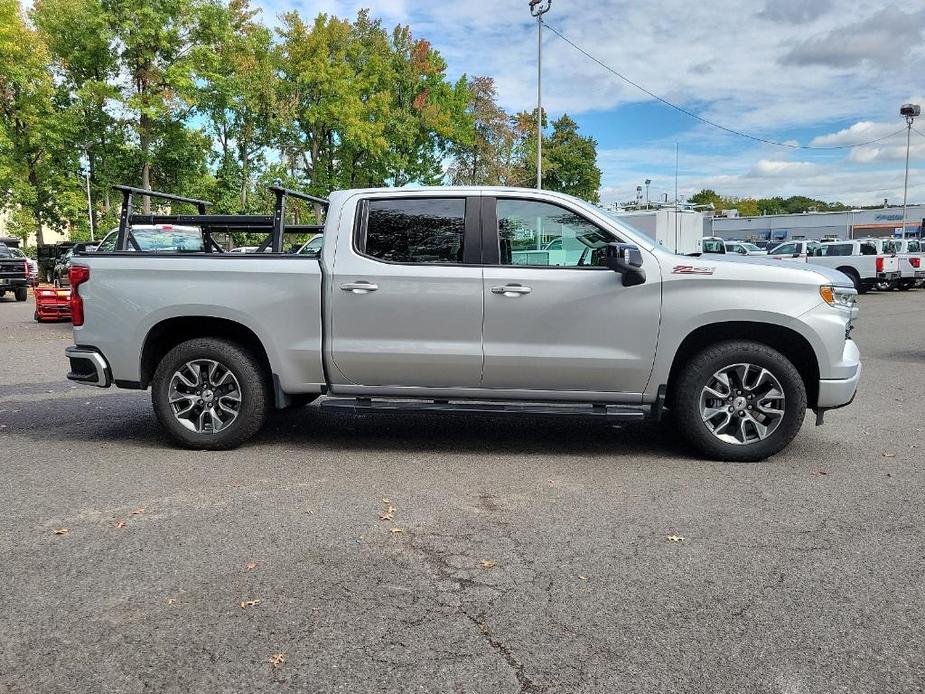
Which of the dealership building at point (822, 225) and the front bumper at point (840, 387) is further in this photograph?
the dealership building at point (822, 225)

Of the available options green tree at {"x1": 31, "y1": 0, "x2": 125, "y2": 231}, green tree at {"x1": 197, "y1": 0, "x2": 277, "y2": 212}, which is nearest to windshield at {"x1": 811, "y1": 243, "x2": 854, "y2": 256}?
green tree at {"x1": 197, "y1": 0, "x2": 277, "y2": 212}

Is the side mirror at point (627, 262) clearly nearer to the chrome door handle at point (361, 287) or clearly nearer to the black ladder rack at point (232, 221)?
the chrome door handle at point (361, 287)

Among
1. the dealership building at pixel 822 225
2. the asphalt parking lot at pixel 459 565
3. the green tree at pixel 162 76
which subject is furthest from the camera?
the dealership building at pixel 822 225

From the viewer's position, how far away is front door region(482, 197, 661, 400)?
17.9ft

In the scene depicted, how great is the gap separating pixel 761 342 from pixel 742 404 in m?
0.51

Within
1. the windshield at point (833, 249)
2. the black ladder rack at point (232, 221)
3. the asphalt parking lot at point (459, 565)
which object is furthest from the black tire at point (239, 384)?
the windshield at point (833, 249)

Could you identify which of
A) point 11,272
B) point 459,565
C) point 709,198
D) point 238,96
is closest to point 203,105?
point 238,96

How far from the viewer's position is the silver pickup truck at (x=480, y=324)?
5.43 m

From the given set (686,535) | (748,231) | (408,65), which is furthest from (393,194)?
(748,231)

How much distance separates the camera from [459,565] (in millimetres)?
3732

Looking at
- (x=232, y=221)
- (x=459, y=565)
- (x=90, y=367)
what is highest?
(x=232, y=221)

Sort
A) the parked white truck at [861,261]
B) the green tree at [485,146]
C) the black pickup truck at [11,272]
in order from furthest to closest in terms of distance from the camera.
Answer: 1. the green tree at [485,146]
2. the parked white truck at [861,261]
3. the black pickup truck at [11,272]

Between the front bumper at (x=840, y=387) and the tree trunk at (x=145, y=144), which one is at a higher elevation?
the tree trunk at (x=145, y=144)

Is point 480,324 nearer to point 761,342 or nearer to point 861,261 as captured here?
point 761,342
